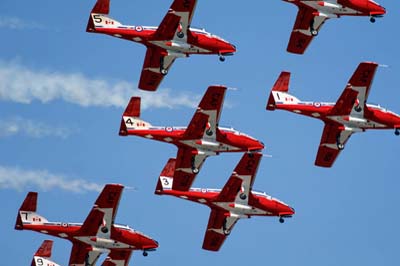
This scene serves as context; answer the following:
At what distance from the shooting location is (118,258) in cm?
15250

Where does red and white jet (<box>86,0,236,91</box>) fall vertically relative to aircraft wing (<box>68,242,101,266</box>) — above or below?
above

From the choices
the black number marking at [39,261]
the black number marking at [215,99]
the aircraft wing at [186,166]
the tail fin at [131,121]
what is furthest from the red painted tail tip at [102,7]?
the black number marking at [39,261]

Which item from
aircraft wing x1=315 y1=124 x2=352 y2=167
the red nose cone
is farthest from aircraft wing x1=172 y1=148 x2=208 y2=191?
aircraft wing x1=315 y1=124 x2=352 y2=167

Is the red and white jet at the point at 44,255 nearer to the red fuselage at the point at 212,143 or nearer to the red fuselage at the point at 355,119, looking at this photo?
the red fuselage at the point at 212,143

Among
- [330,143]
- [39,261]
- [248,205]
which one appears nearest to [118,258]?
[39,261]

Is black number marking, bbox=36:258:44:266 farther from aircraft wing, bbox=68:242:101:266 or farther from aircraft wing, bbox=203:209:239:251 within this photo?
aircraft wing, bbox=203:209:239:251

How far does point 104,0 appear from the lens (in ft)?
473

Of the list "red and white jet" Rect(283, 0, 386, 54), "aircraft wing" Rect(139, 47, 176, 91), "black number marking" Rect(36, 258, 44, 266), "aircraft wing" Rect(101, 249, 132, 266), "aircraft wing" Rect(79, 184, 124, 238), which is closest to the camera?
"aircraft wing" Rect(79, 184, 124, 238)

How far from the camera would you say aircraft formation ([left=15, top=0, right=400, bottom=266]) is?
466ft

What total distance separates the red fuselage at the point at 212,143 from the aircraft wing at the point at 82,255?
1079cm

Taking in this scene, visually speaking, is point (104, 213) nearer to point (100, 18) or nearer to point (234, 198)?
point (234, 198)

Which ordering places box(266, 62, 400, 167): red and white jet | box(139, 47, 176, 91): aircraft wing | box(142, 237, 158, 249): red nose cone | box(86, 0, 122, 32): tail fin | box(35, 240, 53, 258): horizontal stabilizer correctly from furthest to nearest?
box(35, 240, 53, 258): horizontal stabilizer < box(139, 47, 176, 91): aircraft wing < box(142, 237, 158, 249): red nose cone < box(86, 0, 122, 32): tail fin < box(266, 62, 400, 167): red and white jet

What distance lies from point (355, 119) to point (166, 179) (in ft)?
58.9

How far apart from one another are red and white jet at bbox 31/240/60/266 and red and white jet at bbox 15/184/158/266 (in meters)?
6.28
